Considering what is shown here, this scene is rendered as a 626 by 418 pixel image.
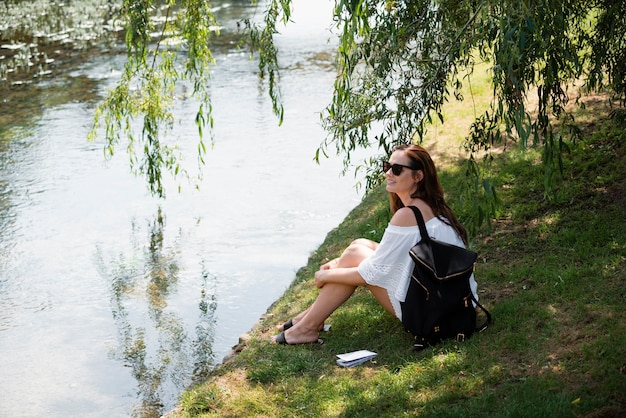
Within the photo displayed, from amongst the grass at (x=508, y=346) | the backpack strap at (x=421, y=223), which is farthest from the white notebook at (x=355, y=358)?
the backpack strap at (x=421, y=223)

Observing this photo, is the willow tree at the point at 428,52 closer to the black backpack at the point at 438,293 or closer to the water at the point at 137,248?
the black backpack at the point at 438,293

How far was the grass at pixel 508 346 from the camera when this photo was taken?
450cm

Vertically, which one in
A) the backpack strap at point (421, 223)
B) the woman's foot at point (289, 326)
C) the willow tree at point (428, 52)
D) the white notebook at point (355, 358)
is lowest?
the woman's foot at point (289, 326)

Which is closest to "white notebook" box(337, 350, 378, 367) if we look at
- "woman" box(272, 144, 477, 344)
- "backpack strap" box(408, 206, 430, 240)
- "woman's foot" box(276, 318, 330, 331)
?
"woman" box(272, 144, 477, 344)

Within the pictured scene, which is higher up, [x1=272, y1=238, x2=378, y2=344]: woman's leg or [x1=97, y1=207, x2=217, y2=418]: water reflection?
[x1=272, y1=238, x2=378, y2=344]: woman's leg

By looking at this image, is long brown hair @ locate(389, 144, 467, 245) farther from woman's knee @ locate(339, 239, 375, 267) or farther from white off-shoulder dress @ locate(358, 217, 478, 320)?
woman's knee @ locate(339, 239, 375, 267)

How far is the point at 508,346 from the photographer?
16.7ft

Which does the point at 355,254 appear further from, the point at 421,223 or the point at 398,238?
the point at 421,223

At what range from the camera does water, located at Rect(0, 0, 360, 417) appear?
7.32 m

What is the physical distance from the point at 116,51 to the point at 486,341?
17.4 m

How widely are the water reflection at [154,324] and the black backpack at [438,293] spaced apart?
7.92ft

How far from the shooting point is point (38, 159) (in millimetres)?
13281

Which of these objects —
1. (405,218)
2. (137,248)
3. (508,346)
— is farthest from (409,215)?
(137,248)

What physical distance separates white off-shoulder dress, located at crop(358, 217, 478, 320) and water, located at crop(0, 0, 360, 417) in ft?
7.26
